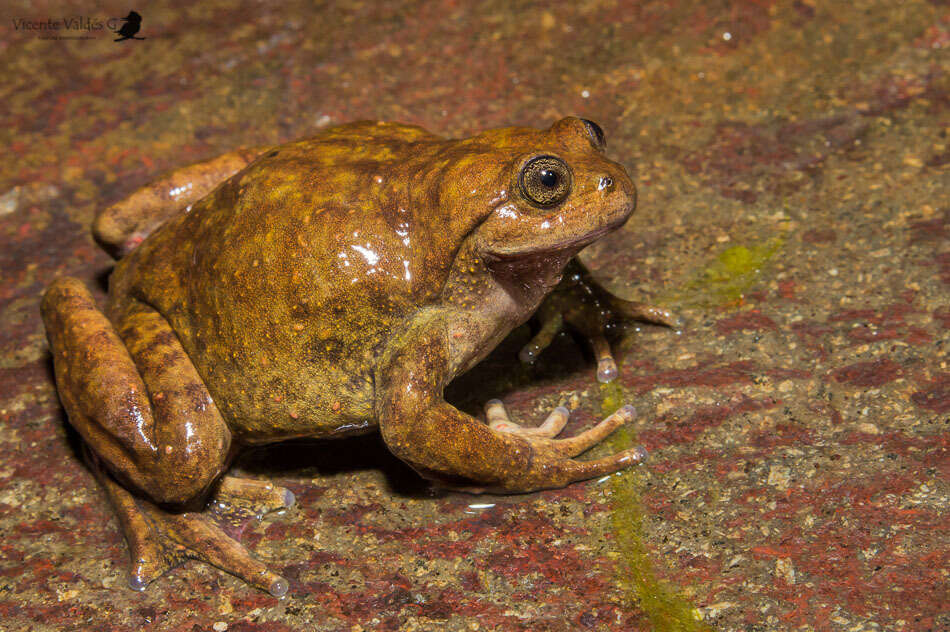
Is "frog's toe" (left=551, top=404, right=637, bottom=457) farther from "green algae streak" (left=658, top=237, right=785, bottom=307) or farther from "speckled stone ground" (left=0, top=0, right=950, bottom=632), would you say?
"green algae streak" (left=658, top=237, right=785, bottom=307)

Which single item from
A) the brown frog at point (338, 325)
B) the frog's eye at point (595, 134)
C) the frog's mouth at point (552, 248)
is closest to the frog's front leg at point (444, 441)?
the brown frog at point (338, 325)

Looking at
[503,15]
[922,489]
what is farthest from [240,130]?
[922,489]

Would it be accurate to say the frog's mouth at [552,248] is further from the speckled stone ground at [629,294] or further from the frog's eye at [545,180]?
the speckled stone ground at [629,294]

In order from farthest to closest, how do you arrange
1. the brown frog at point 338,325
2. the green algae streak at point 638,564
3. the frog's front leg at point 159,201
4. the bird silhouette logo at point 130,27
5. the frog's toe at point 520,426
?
the bird silhouette logo at point 130,27, the frog's front leg at point 159,201, the frog's toe at point 520,426, the brown frog at point 338,325, the green algae streak at point 638,564

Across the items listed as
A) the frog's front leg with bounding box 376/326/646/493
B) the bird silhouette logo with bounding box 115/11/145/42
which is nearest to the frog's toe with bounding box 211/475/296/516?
the frog's front leg with bounding box 376/326/646/493

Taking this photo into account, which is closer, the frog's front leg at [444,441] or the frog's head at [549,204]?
the frog's head at [549,204]

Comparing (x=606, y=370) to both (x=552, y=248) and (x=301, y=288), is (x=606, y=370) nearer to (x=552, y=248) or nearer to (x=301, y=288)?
(x=552, y=248)
